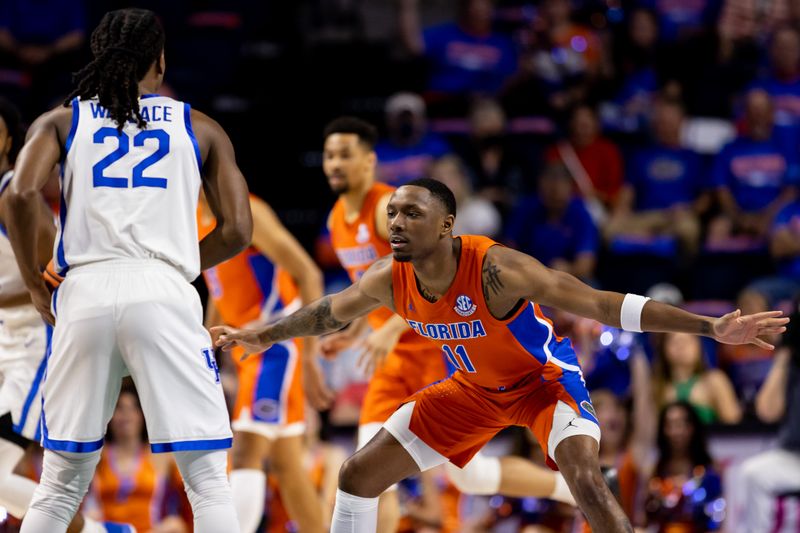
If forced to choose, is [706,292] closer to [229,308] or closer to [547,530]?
[547,530]

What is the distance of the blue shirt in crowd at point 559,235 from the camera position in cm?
989

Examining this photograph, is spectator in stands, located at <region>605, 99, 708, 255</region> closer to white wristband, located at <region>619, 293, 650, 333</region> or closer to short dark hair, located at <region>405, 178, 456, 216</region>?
short dark hair, located at <region>405, 178, 456, 216</region>

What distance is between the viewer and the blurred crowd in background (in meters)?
8.55

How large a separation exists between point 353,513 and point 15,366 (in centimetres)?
168

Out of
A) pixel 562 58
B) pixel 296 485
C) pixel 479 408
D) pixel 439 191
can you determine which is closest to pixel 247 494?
pixel 296 485

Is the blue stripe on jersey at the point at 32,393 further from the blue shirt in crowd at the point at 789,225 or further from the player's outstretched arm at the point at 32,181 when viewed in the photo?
the blue shirt in crowd at the point at 789,225

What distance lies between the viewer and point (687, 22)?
12.3m

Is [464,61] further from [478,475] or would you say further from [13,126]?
[13,126]

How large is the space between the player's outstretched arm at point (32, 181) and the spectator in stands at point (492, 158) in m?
6.28

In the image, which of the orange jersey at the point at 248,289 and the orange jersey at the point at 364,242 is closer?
the orange jersey at the point at 364,242

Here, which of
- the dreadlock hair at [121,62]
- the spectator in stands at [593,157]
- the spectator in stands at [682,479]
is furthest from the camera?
the spectator in stands at [593,157]

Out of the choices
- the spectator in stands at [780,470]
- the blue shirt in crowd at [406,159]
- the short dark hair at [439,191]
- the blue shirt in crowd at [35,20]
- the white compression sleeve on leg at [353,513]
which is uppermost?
the blue shirt in crowd at [35,20]

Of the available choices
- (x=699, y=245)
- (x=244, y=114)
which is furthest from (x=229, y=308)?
(x=699, y=245)

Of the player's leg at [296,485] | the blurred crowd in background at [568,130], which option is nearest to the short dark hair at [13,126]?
the player's leg at [296,485]
